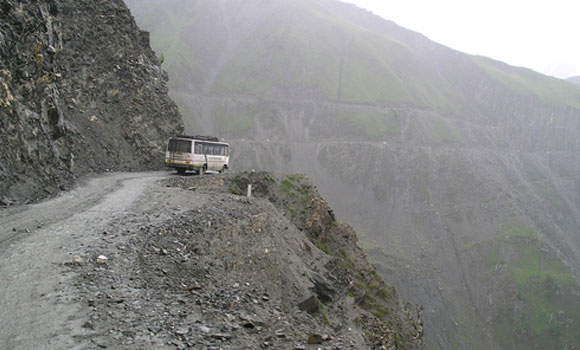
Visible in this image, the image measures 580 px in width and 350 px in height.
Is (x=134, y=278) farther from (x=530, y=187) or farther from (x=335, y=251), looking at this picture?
(x=530, y=187)

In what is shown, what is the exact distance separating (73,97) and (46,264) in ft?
88.4

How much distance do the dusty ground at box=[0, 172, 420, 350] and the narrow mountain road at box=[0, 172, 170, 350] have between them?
1.0 inches

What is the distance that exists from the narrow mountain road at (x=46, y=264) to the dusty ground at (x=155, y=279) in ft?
0.08

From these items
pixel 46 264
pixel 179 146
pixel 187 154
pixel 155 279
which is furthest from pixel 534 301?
pixel 46 264

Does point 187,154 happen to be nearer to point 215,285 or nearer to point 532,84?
point 215,285

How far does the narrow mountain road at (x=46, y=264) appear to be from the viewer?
6714 millimetres

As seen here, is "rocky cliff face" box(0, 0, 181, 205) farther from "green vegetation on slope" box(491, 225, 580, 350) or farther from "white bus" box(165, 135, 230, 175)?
"green vegetation on slope" box(491, 225, 580, 350)

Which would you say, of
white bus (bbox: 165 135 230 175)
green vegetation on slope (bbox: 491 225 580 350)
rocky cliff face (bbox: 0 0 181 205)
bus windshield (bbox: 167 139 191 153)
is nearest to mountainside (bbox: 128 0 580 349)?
green vegetation on slope (bbox: 491 225 580 350)

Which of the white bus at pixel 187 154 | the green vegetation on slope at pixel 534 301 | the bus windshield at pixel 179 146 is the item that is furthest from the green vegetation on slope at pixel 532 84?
the bus windshield at pixel 179 146

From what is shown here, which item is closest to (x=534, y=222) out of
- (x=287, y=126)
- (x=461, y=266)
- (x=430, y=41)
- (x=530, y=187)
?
(x=530, y=187)

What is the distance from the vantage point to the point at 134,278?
9.58m

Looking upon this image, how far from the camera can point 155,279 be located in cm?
985

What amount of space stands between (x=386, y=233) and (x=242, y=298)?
7945 centimetres

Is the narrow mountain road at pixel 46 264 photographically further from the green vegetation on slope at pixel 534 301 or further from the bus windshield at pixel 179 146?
the green vegetation on slope at pixel 534 301
